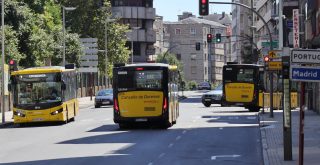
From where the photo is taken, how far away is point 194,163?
19.2m

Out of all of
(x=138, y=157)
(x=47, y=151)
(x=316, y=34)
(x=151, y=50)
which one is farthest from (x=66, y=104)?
(x=151, y=50)

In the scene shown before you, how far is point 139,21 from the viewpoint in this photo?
12194cm

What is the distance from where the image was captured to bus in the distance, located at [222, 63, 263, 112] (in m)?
51.6

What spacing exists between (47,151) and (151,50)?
3990 inches

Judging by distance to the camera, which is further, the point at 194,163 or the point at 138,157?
the point at 138,157

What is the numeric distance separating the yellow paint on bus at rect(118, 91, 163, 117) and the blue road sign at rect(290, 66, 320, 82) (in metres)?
18.1

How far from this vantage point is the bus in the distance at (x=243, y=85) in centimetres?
5156

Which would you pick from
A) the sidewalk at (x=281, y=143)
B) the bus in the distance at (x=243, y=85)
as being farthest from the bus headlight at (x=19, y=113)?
the bus in the distance at (x=243, y=85)

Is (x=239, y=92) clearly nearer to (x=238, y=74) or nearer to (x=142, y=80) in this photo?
(x=238, y=74)

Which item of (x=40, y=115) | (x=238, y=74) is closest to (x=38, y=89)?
(x=40, y=115)

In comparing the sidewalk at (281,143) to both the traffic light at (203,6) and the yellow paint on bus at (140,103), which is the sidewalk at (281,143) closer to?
the yellow paint on bus at (140,103)

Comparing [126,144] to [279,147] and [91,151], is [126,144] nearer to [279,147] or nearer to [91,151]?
[91,151]

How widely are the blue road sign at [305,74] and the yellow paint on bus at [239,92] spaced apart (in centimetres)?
3715

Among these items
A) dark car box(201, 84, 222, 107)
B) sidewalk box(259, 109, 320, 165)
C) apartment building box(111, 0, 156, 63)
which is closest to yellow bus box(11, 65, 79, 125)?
sidewalk box(259, 109, 320, 165)
